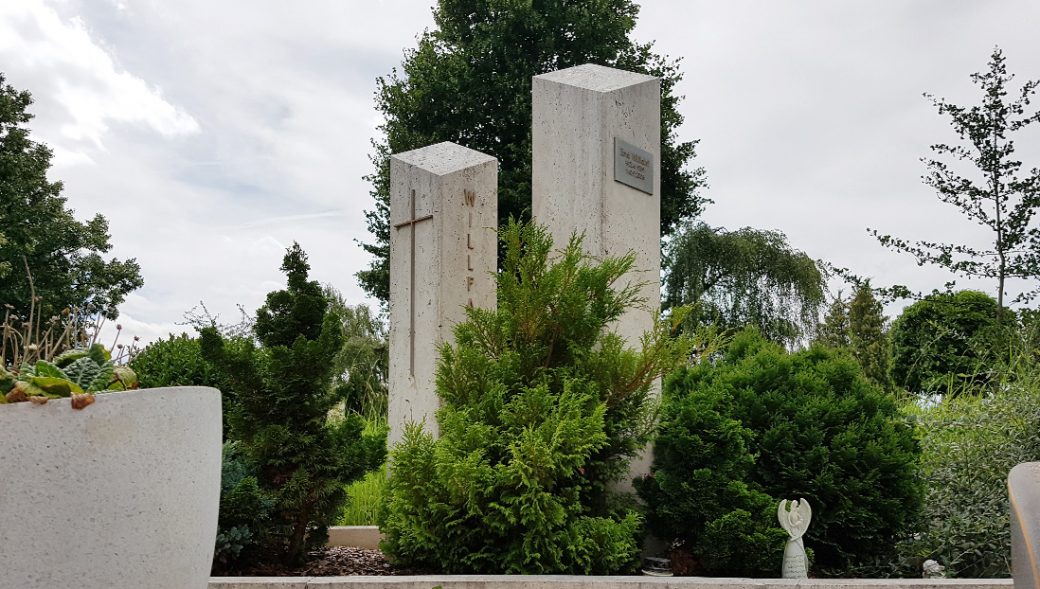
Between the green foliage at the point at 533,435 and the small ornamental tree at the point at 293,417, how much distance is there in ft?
1.14

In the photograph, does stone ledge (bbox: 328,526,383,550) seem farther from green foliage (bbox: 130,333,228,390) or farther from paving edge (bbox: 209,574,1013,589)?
paving edge (bbox: 209,574,1013,589)

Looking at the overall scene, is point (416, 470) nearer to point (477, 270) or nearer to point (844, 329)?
point (477, 270)

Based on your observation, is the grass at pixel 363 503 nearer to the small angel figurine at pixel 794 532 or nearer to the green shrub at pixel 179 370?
the green shrub at pixel 179 370

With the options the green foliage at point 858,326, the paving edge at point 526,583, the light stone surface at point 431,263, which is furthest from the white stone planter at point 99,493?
the green foliage at point 858,326

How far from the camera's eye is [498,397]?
4555 mm

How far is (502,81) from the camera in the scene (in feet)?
50.2

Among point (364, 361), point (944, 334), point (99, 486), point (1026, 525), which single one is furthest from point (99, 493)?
point (944, 334)

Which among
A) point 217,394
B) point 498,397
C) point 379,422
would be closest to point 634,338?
point 498,397

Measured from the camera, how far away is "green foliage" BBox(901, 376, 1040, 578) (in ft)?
16.3

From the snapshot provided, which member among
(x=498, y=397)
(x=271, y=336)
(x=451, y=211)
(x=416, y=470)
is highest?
(x=451, y=211)

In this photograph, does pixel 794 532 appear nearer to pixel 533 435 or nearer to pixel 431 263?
pixel 533 435

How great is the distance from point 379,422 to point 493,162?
4406 mm

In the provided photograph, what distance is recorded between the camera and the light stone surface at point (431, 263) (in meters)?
6.31

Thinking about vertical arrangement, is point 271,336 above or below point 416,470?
above
